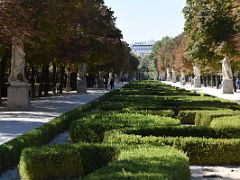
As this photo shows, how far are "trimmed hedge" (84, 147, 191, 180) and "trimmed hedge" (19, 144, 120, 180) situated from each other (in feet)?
2.39

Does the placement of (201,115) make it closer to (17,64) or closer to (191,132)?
(191,132)

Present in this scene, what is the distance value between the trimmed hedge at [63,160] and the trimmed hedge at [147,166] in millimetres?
729

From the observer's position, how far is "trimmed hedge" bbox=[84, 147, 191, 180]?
19.9 feet

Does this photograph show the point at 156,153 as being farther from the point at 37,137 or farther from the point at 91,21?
the point at 91,21

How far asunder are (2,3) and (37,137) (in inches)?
419

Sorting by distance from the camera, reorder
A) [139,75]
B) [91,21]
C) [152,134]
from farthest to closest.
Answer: [139,75] → [91,21] → [152,134]

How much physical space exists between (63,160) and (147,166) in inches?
75.2

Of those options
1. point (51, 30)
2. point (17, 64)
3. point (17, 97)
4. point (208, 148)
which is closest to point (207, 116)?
point (208, 148)

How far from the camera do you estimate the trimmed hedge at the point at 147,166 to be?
607cm

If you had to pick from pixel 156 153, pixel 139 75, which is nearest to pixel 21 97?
pixel 156 153

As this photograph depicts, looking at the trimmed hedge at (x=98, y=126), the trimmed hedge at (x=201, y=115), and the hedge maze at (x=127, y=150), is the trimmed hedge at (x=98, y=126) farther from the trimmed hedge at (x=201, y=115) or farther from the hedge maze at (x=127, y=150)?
the trimmed hedge at (x=201, y=115)

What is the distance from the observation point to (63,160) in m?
8.13

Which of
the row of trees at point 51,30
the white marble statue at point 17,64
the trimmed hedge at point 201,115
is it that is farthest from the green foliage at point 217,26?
the trimmed hedge at point 201,115

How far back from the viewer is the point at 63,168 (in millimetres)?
8133
